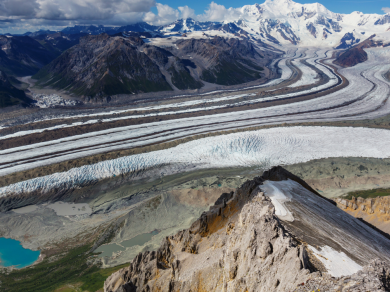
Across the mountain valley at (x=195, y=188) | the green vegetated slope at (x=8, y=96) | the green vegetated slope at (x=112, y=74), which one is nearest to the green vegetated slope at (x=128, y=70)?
the green vegetated slope at (x=112, y=74)

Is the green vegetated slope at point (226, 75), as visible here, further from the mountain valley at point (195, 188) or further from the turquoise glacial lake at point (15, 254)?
the turquoise glacial lake at point (15, 254)

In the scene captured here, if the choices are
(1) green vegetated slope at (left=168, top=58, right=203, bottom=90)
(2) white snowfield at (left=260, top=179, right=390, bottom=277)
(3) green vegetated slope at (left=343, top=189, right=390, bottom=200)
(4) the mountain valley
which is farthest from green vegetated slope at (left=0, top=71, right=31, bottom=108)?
(3) green vegetated slope at (left=343, top=189, right=390, bottom=200)

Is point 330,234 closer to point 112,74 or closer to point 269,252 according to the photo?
point 269,252

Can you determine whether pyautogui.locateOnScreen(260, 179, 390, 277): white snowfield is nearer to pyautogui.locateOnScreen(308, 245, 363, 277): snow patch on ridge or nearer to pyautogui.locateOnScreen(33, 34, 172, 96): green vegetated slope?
pyautogui.locateOnScreen(308, 245, 363, 277): snow patch on ridge

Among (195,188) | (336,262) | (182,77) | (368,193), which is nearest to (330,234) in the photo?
(336,262)

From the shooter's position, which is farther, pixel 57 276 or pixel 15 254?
pixel 15 254

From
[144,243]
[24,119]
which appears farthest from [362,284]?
[24,119]
